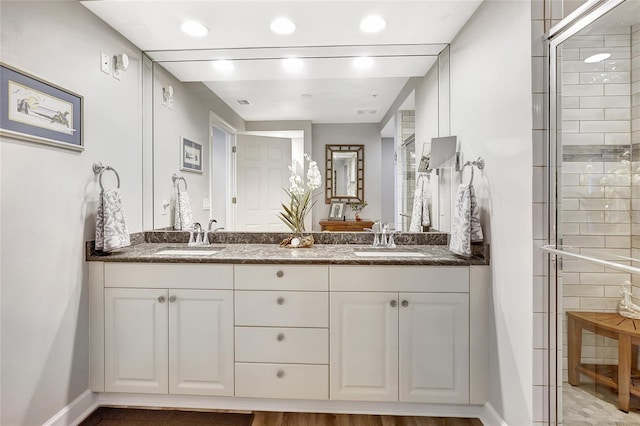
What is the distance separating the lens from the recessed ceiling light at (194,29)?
1.87m

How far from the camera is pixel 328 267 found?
1.74m

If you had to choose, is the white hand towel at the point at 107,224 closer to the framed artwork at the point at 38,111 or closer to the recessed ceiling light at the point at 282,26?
the framed artwork at the point at 38,111

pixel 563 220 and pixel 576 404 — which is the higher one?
pixel 563 220

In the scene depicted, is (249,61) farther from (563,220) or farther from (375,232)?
(563,220)

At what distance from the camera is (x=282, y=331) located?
5.72 ft

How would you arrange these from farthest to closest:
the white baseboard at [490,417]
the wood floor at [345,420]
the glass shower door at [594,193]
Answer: the wood floor at [345,420]
the white baseboard at [490,417]
the glass shower door at [594,193]

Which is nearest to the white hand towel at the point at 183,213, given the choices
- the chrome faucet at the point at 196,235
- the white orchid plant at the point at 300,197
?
the chrome faucet at the point at 196,235

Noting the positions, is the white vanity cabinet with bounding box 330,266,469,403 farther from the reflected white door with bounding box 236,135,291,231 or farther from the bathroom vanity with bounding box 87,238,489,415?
the reflected white door with bounding box 236,135,291,231

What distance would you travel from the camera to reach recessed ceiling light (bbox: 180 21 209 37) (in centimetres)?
187

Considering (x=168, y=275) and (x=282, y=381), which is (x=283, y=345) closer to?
(x=282, y=381)

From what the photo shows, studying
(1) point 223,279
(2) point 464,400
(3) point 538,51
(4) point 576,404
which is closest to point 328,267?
(1) point 223,279

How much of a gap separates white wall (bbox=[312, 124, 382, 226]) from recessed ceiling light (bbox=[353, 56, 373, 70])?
0.40m

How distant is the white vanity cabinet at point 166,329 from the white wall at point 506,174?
139cm

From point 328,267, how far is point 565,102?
4.16ft
